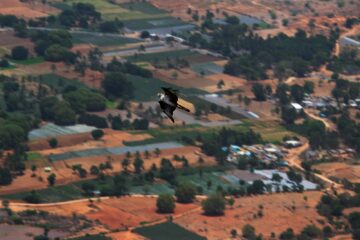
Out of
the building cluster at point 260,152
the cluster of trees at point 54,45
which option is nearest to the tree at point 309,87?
the building cluster at point 260,152

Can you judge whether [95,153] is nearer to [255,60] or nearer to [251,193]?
[251,193]

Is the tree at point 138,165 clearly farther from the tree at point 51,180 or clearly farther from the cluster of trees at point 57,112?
the cluster of trees at point 57,112

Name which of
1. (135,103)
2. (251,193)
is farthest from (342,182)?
(135,103)

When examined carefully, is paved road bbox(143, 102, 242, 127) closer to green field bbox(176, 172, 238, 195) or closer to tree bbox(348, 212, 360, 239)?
green field bbox(176, 172, 238, 195)

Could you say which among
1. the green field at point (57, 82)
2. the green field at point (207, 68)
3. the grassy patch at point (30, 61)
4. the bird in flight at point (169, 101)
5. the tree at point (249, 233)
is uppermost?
the bird in flight at point (169, 101)

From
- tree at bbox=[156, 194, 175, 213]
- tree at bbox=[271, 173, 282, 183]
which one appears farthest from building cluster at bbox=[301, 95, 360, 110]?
tree at bbox=[156, 194, 175, 213]
